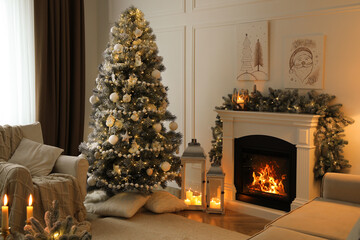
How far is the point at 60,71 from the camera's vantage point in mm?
5812

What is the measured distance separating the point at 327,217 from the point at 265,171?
1714 mm

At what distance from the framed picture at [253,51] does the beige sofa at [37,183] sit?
2.09 m

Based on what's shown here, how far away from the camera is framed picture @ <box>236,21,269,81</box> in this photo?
15.1 feet

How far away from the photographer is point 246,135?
15.1 ft

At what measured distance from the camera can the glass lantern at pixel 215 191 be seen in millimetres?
4453

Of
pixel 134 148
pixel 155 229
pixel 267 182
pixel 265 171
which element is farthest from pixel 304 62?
pixel 155 229

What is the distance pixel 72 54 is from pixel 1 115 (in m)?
1.38

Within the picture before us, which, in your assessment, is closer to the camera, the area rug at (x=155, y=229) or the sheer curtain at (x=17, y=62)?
the area rug at (x=155, y=229)

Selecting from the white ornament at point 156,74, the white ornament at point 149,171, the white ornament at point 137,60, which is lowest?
the white ornament at point 149,171

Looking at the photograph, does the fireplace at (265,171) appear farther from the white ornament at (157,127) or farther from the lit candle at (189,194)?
the white ornament at (157,127)

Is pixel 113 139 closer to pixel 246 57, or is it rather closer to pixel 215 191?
pixel 215 191

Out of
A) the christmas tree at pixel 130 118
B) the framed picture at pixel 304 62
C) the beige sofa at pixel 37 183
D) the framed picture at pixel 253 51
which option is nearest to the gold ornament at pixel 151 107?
the christmas tree at pixel 130 118

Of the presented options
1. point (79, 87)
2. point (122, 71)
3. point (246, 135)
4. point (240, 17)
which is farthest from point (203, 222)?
point (79, 87)

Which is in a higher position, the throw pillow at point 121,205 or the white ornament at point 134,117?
the white ornament at point 134,117
